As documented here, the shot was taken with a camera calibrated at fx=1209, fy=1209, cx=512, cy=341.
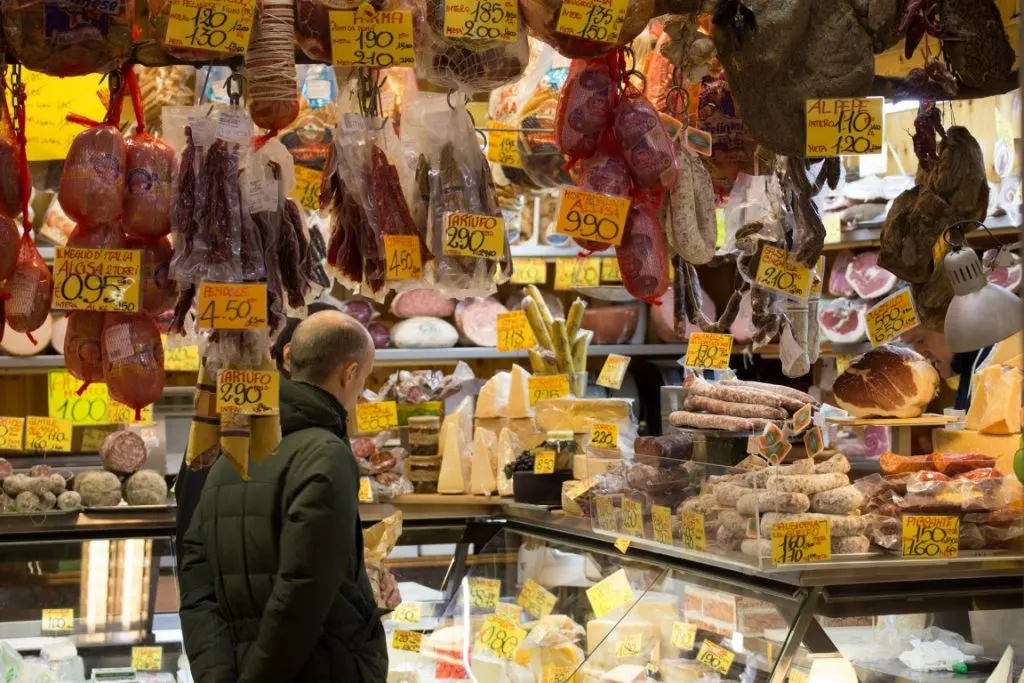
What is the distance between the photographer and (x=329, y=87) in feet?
17.7

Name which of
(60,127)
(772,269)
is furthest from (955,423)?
(60,127)

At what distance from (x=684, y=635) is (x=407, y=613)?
130cm

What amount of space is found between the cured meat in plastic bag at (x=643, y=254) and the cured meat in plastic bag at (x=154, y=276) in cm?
103

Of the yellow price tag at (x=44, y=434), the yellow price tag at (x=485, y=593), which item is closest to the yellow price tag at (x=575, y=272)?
the yellow price tag at (x=485, y=593)

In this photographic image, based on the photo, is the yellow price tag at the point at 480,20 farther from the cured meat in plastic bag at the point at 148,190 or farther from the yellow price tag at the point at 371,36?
the cured meat in plastic bag at the point at 148,190

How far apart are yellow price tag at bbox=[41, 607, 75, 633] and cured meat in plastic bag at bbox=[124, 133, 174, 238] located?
6.47 feet

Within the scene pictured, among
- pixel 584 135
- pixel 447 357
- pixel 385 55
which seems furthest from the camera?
pixel 447 357

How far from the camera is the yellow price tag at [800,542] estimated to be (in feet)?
9.06

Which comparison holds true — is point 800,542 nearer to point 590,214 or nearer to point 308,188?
point 590,214

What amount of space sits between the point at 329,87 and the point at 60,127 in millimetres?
1155

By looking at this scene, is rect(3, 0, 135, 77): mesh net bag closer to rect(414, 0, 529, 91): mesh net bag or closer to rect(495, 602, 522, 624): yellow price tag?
rect(414, 0, 529, 91): mesh net bag

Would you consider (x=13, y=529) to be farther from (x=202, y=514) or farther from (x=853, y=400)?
(x=853, y=400)

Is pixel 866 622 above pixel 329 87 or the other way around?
the other way around

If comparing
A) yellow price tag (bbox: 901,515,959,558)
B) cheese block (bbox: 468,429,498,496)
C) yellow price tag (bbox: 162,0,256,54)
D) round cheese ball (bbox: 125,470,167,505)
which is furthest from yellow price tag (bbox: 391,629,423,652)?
yellow price tag (bbox: 162,0,256,54)
